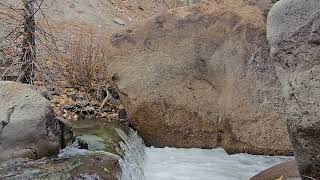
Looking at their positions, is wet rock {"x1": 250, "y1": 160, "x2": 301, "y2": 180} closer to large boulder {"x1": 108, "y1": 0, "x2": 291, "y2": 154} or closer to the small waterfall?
the small waterfall

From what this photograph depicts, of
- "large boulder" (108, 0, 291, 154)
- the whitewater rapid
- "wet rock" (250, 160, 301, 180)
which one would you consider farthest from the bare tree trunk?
"wet rock" (250, 160, 301, 180)

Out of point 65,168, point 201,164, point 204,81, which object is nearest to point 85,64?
point 204,81

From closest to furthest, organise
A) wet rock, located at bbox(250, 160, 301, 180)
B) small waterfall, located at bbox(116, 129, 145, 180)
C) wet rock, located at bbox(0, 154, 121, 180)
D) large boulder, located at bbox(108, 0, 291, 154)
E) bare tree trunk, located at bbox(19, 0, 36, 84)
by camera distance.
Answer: wet rock, located at bbox(0, 154, 121, 180) → wet rock, located at bbox(250, 160, 301, 180) → small waterfall, located at bbox(116, 129, 145, 180) → large boulder, located at bbox(108, 0, 291, 154) → bare tree trunk, located at bbox(19, 0, 36, 84)

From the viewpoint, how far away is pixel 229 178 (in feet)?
19.4

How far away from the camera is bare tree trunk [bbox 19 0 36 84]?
7906 millimetres

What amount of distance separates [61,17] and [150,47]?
9691mm

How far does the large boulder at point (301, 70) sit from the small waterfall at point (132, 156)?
1.91 meters

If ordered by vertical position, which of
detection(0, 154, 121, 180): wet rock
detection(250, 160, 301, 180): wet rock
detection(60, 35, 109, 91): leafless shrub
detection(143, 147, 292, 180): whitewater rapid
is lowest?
detection(143, 147, 292, 180): whitewater rapid

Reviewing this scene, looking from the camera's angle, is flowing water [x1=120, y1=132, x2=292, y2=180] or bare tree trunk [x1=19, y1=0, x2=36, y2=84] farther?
bare tree trunk [x1=19, y1=0, x2=36, y2=84]

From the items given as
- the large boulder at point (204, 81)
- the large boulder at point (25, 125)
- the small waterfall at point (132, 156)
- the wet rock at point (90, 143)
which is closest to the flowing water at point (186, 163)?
the small waterfall at point (132, 156)

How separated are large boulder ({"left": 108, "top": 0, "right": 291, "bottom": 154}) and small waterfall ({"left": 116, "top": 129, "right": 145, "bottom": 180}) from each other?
12.6 inches

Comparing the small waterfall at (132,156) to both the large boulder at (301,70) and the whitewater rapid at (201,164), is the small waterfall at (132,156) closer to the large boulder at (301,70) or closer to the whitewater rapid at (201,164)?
the whitewater rapid at (201,164)

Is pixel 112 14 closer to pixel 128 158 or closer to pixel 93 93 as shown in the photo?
pixel 93 93

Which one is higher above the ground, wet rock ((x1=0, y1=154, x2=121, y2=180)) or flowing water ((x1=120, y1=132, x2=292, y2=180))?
wet rock ((x1=0, y1=154, x2=121, y2=180))
